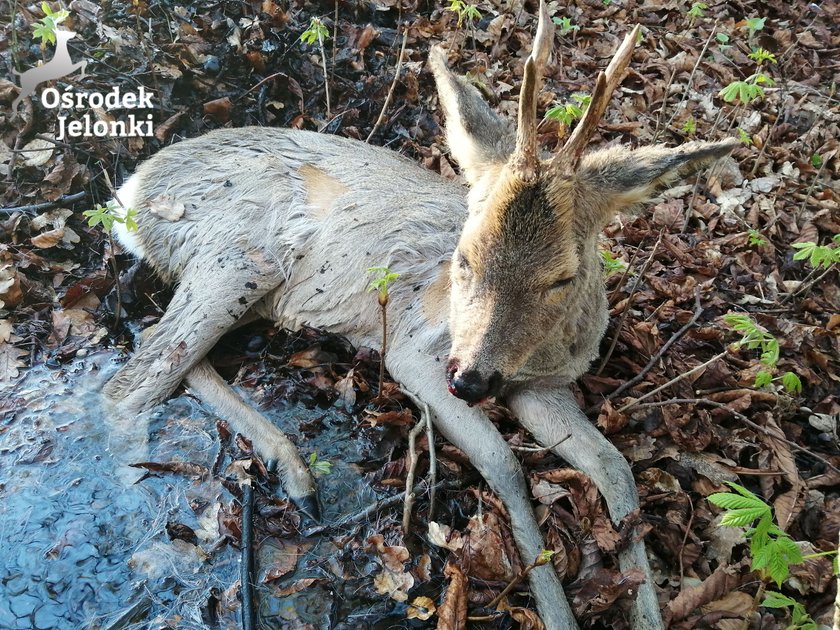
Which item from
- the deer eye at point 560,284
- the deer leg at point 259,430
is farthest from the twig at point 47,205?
the deer eye at point 560,284

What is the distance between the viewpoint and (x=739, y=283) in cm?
519

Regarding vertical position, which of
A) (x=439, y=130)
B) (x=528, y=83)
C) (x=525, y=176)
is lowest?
(x=439, y=130)

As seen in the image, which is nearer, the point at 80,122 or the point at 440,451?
the point at 440,451

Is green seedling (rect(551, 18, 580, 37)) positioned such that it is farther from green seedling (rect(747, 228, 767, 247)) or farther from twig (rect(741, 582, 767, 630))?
twig (rect(741, 582, 767, 630))

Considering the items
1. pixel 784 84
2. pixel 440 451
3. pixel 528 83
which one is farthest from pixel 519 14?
pixel 440 451

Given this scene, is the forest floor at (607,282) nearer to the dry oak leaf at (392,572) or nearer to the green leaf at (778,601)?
the dry oak leaf at (392,572)

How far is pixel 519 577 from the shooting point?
9.98 ft

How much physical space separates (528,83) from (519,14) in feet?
15.8

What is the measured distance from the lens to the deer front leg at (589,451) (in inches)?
128

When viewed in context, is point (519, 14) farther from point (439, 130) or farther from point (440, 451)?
point (440, 451)

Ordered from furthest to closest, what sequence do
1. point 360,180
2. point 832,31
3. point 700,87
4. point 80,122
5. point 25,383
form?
point 832,31 → point 700,87 → point 80,122 → point 360,180 → point 25,383

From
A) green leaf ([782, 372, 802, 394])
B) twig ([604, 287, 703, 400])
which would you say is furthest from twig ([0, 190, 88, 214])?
green leaf ([782, 372, 802, 394])

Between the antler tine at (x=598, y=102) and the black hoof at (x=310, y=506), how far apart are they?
2.10 metres

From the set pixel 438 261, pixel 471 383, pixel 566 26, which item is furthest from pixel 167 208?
pixel 566 26
